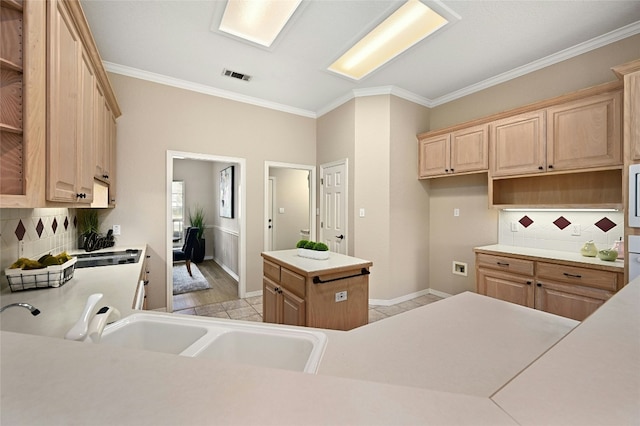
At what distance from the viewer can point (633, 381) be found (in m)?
0.36

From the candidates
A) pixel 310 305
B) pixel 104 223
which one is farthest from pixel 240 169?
pixel 310 305

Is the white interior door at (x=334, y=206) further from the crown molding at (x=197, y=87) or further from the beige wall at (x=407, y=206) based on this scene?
the crown molding at (x=197, y=87)

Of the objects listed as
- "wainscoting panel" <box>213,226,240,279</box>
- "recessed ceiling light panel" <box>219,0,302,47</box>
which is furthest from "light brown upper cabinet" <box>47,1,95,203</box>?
"wainscoting panel" <box>213,226,240,279</box>

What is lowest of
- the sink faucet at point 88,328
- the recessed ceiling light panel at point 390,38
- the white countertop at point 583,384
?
the sink faucet at point 88,328

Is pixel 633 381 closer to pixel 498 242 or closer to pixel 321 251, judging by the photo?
pixel 321 251

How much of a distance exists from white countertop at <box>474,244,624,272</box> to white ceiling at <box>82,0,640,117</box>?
2.02 meters

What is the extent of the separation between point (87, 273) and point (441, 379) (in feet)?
7.54

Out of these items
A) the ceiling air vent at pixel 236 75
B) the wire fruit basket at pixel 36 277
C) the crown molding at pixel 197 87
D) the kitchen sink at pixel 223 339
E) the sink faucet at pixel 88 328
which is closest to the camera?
the sink faucet at pixel 88 328

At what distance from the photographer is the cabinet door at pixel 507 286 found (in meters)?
2.66

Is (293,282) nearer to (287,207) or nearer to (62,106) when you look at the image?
(62,106)

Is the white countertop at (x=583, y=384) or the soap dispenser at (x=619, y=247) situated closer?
the white countertop at (x=583, y=384)

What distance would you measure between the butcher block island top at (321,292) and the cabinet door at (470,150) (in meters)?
2.09

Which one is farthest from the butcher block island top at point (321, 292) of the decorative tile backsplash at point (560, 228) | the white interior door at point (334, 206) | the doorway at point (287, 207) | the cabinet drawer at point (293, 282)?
the doorway at point (287, 207)

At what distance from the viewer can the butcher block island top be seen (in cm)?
201
